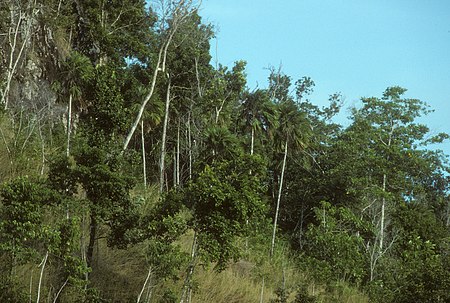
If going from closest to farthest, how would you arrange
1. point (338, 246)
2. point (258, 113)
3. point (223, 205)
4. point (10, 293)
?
point (10, 293) → point (223, 205) → point (338, 246) → point (258, 113)

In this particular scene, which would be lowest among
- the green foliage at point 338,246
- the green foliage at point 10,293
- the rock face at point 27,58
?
the green foliage at point 10,293

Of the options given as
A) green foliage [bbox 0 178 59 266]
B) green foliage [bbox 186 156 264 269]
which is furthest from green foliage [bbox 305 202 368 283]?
green foliage [bbox 0 178 59 266]

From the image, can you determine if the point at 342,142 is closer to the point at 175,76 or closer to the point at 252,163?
the point at 175,76

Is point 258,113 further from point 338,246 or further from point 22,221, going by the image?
point 22,221

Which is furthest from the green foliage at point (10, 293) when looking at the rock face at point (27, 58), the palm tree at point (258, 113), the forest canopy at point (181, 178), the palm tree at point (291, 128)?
the palm tree at point (291, 128)

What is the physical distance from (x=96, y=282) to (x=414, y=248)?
741 inches

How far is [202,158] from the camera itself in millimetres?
28969

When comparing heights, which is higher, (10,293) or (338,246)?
(338,246)

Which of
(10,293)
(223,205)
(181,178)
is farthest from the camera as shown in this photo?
(181,178)

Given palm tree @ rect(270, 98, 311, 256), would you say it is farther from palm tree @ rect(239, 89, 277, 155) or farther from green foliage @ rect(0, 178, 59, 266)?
green foliage @ rect(0, 178, 59, 266)

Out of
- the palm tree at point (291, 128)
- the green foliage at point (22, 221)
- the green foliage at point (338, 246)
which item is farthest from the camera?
the palm tree at point (291, 128)

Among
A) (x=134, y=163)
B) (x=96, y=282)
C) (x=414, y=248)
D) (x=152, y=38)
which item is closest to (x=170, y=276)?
(x=134, y=163)

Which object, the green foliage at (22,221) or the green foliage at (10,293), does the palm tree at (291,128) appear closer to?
the green foliage at (10,293)

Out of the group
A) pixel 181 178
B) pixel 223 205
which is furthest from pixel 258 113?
pixel 223 205
